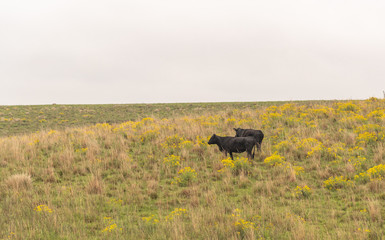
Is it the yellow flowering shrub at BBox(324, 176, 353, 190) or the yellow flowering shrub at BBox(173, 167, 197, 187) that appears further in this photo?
the yellow flowering shrub at BBox(173, 167, 197, 187)

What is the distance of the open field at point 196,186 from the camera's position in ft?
16.7

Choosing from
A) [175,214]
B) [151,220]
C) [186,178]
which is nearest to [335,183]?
[186,178]

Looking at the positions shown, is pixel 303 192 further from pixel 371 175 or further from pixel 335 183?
pixel 371 175

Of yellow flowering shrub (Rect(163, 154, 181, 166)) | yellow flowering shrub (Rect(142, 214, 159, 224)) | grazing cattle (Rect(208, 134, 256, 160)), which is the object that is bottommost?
yellow flowering shrub (Rect(142, 214, 159, 224))

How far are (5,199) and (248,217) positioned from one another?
679 centimetres

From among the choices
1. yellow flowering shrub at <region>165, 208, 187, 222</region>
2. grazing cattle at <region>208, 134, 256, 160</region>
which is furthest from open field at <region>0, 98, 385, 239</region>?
grazing cattle at <region>208, 134, 256, 160</region>

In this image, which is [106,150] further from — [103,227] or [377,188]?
[377,188]

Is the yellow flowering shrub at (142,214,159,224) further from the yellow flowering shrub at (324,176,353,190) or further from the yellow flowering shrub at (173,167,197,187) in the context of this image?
the yellow flowering shrub at (324,176,353,190)

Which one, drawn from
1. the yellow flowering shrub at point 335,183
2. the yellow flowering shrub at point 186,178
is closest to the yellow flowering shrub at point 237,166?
the yellow flowering shrub at point 186,178

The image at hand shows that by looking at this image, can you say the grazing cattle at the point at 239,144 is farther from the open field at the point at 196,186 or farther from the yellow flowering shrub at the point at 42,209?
the yellow flowering shrub at the point at 42,209

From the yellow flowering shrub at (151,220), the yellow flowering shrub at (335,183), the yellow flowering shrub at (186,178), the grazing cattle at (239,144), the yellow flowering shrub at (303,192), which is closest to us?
the yellow flowering shrub at (151,220)

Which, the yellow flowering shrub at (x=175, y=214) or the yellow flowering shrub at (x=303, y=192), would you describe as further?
the yellow flowering shrub at (x=303, y=192)

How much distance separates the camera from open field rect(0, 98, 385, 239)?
201 inches

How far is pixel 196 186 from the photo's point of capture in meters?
7.50
